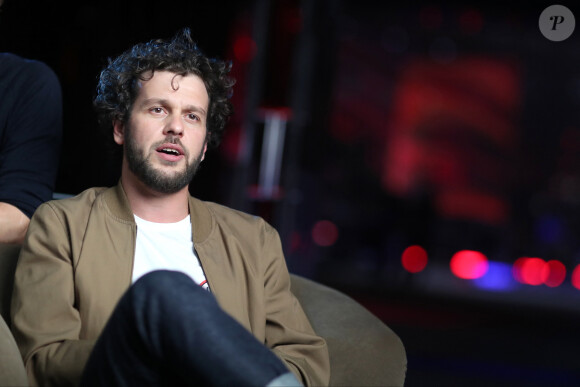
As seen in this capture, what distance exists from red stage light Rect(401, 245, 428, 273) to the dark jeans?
6274mm

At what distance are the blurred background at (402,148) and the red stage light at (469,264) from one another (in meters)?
0.02

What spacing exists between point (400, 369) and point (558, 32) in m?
2.55

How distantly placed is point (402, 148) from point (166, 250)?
23.9 feet

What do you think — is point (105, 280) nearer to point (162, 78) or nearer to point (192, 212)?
point (192, 212)

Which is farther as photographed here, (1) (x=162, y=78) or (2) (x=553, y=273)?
(2) (x=553, y=273)

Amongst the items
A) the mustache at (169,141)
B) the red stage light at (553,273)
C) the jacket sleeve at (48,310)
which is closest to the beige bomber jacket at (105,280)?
the jacket sleeve at (48,310)

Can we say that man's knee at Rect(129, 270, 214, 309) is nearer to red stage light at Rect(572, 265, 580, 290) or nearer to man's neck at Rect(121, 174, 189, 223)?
man's neck at Rect(121, 174, 189, 223)

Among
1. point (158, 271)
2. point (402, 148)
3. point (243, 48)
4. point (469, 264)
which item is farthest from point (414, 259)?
point (158, 271)

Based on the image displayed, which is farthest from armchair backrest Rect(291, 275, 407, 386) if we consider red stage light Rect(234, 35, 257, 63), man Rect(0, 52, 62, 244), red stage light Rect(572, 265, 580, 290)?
red stage light Rect(572, 265, 580, 290)

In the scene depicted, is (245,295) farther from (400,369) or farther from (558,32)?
(558,32)

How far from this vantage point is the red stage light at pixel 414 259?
7.38 metres

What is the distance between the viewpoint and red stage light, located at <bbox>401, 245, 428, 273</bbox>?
24.2 ft

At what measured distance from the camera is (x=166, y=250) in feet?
5.46

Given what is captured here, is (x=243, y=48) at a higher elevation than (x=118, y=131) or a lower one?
higher
